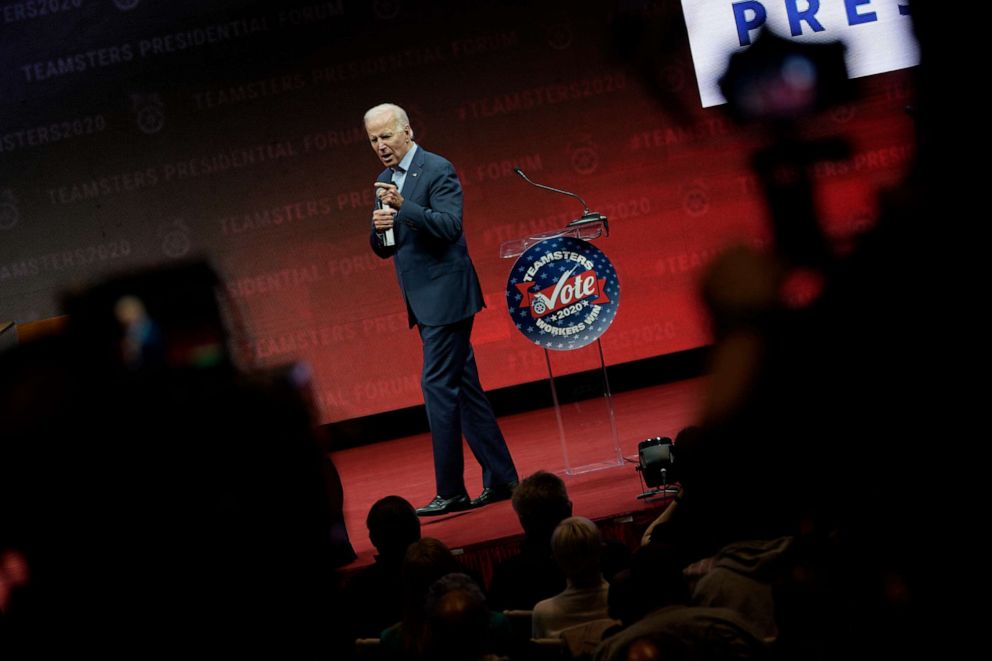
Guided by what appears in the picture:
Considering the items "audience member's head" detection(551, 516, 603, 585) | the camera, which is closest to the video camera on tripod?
the camera

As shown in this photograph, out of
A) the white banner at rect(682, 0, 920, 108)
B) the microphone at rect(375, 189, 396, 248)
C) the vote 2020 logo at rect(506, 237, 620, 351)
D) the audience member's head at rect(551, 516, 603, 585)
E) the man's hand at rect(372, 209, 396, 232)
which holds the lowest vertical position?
the audience member's head at rect(551, 516, 603, 585)

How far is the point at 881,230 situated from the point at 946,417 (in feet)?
1.34

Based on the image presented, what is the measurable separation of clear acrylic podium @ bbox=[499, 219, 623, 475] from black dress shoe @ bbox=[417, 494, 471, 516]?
518mm

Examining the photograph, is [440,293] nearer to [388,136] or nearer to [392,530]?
[388,136]

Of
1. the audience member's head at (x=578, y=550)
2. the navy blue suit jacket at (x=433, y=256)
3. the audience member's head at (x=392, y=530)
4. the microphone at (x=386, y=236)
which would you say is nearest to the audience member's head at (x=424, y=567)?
the audience member's head at (x=578, y=550)

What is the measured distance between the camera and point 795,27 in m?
6.86

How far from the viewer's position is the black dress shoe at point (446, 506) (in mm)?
4082

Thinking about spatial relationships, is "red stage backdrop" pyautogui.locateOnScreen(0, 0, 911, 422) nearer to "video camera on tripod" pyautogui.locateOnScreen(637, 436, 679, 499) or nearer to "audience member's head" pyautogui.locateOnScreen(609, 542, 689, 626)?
"video camera on tripod" pyautogui.locateOnScreen(637, 436, 679, 499)

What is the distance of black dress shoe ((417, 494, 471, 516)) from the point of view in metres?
4.08

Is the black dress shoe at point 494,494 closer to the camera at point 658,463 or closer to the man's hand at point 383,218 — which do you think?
the camera at point 658,463

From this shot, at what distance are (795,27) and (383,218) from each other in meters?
3.99

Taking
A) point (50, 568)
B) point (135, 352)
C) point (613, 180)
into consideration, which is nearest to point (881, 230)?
point (50, 568)

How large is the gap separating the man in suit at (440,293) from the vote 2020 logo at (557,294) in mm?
199

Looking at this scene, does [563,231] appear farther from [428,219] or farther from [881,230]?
[881,230]
